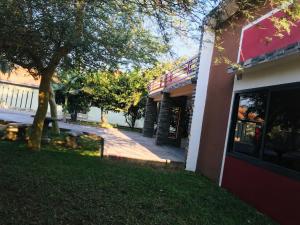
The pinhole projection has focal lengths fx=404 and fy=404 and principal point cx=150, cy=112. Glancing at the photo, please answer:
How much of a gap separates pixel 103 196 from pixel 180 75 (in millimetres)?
11046

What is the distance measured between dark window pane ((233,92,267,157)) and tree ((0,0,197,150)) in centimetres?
234

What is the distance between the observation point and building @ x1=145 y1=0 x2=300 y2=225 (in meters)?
6.88

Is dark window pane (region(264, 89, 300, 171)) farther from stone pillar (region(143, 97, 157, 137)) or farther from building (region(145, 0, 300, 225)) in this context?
stone pillar (region(143, 97, 157, 137))

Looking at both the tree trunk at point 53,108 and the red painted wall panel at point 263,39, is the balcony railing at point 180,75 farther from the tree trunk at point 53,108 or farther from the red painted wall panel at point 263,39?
the tree trunk at point 53,108

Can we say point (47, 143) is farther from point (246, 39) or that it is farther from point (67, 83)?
point (67, 83)

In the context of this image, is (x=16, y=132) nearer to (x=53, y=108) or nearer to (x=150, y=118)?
(x=53, y=108)

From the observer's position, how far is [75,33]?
8164mm

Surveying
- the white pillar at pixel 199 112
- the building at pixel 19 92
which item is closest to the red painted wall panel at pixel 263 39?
the white pillar at pixel 199 112

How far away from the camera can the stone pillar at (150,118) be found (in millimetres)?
26466

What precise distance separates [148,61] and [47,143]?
17.8ft

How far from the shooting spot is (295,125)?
709 centimetres

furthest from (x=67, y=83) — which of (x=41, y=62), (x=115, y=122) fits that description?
(x=41, y=62)

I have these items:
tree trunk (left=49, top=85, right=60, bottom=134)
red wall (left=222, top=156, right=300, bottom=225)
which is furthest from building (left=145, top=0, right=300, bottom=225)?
tree trunk (left=49, top=85, right=60, bottom=134)

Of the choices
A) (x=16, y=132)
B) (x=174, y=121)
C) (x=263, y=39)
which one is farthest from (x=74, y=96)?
(x=263, y=39)
